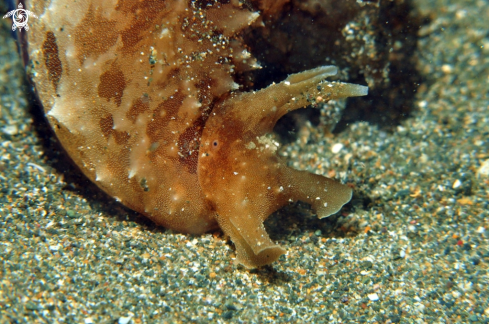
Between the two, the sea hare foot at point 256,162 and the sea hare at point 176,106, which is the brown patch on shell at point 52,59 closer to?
the sea hare at point 176,106

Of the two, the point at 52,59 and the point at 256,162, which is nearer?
the point at 256,162

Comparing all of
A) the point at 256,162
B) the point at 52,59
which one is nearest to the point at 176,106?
the point at 256,162

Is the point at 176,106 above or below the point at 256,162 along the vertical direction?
above

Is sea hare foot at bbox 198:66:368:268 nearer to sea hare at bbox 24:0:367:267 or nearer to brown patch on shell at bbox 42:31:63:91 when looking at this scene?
sea hare at bbox 24:0:367:267

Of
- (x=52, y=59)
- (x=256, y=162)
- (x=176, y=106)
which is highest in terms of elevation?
(x=52, y=59)

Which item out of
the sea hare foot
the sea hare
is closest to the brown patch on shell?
the sea hare

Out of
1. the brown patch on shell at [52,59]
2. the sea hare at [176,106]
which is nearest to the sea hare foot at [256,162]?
the sea hare at [176,106]

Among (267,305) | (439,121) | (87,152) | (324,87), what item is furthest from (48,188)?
(439,121)

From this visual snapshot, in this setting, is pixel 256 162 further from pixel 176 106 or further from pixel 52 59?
pixel 52 59

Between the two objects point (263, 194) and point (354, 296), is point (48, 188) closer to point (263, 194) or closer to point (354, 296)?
point (263, 194)
